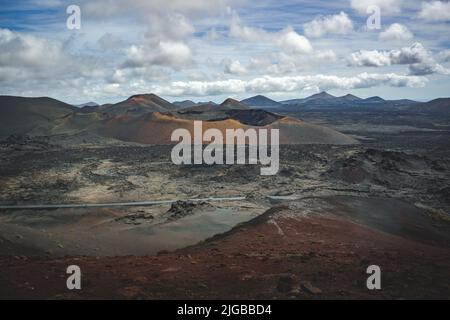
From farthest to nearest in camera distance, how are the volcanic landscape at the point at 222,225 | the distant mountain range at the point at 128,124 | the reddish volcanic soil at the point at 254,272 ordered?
the distant mountain range at the point at 128,124 < the volcanic landscape at the point at 222,225 < the reddish volcanic soil at the point at 254,272

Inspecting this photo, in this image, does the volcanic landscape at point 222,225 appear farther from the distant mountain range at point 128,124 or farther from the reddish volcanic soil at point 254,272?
the distant mountain range at point 128,124

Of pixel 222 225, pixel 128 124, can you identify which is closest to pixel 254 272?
pixel 222 225

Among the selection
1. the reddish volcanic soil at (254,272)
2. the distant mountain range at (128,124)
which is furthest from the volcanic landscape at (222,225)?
the distant mountain range at (128,124)

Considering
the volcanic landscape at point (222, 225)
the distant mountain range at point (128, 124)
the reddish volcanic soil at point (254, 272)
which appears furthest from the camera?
the distant mountain range at point (128, 124)

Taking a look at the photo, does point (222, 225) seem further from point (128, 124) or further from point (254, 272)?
point (128, 124)

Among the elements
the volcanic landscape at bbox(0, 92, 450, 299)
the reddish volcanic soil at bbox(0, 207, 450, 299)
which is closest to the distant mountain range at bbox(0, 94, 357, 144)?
the volcanic landscape at bbox(0, 92, 450, 299)

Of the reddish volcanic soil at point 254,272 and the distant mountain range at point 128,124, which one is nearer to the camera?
the reddish volcanic soil at point 254,272

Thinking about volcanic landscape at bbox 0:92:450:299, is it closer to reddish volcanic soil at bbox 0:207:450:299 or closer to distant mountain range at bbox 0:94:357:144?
reddish volcanic soil at bbox 0:207:450:299

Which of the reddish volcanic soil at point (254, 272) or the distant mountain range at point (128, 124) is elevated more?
the distant mountain range at point (128, 124)
